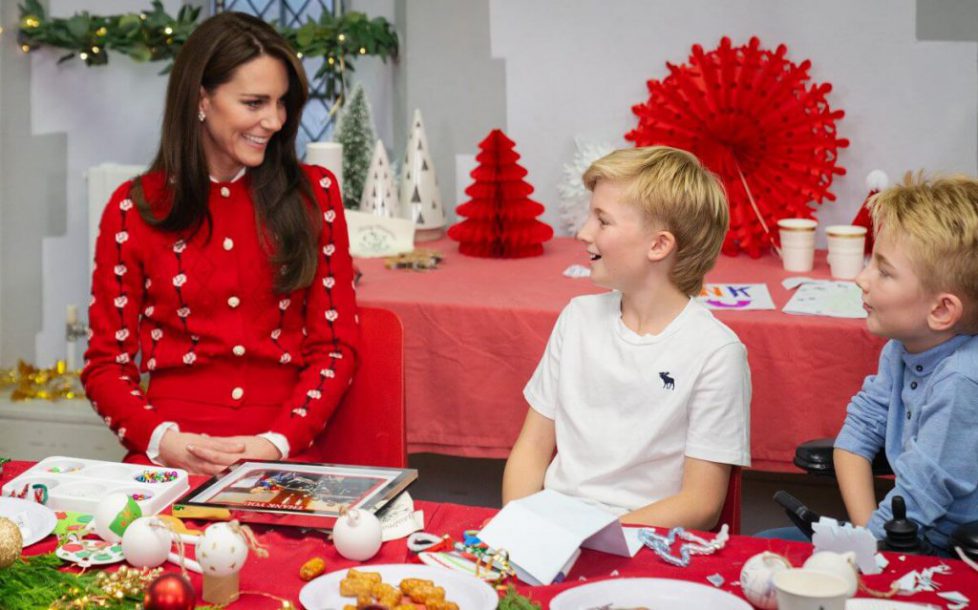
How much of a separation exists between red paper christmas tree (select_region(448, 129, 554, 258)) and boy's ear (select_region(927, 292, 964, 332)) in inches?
58.5

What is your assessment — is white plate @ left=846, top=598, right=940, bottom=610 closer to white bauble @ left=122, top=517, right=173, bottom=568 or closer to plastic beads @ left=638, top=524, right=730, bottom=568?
plastic beads @ left=638, top=524, right=730, bottom=568

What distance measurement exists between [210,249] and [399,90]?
161 centimetres

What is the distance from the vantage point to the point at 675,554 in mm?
1521

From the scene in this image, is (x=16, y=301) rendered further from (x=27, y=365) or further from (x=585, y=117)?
(x=585, y=117)

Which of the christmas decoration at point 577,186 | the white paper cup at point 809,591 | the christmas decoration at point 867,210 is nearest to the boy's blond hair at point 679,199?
the white paper cup at point 809,591

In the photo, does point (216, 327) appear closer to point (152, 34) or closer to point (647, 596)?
point (647, 596)

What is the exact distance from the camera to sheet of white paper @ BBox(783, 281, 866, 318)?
2662mm

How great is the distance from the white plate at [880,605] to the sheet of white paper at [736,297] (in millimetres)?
1393

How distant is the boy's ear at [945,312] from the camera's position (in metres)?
Result: 1.82

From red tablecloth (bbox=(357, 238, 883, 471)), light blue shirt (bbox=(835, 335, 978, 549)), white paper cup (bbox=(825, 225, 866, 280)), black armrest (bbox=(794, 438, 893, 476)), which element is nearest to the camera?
light blue shirt (bbox=(835, 335, 978, 549))

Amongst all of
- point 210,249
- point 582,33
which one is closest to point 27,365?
point 210,249

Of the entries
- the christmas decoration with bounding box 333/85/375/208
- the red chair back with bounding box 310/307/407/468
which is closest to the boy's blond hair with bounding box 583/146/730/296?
the red chair back with bounding box 310/307/407/468

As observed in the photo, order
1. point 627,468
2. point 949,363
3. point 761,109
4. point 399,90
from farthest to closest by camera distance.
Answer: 1. point 399,90
2. point 761,109
3. point 627,468
4. point 949,363

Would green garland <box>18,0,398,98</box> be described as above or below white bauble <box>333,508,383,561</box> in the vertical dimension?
above
